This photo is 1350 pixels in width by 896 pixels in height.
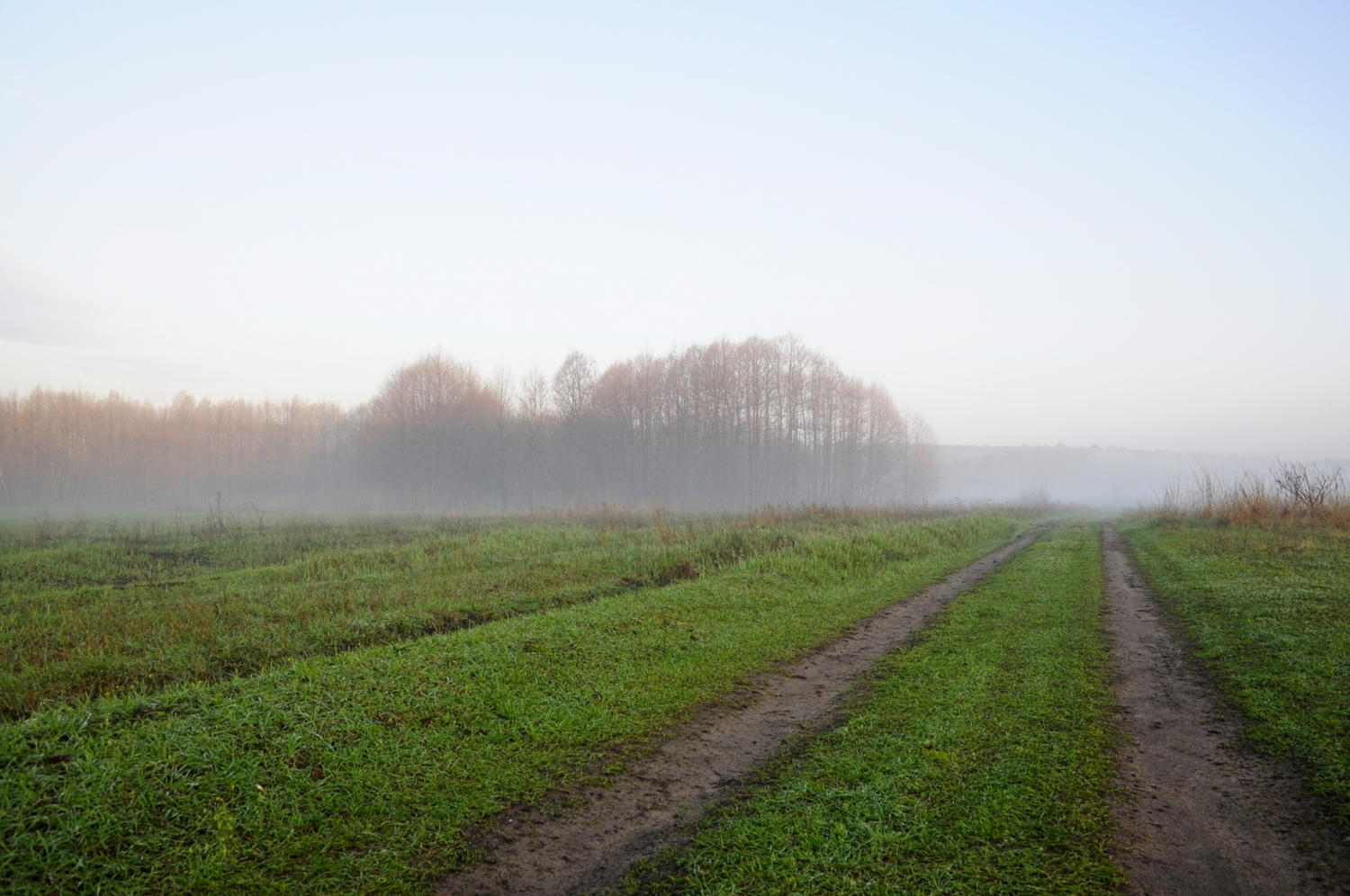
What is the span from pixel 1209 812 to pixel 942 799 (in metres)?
1.61

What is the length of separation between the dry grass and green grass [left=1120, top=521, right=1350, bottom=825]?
7.54ft

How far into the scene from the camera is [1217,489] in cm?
2516

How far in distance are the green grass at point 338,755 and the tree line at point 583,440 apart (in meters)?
47.2

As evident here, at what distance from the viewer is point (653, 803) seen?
14.2 feet

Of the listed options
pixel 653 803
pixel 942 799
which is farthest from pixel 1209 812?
pixel 653 803

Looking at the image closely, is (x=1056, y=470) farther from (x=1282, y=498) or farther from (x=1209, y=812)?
(x=1209, y=812)

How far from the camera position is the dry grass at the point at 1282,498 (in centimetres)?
1867

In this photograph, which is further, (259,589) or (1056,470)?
(1056,470)

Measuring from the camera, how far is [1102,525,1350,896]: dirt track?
10.7ft

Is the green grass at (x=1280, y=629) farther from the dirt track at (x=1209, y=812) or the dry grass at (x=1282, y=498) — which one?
the dry grass at (x=1282, y=498)

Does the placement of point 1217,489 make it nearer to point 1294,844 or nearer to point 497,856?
point 1294,844

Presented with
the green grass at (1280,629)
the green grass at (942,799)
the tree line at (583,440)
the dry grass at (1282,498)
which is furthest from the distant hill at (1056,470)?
the green grass at (942,799)

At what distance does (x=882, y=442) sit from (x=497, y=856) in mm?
65149

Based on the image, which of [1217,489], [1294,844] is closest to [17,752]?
[1294,844]
